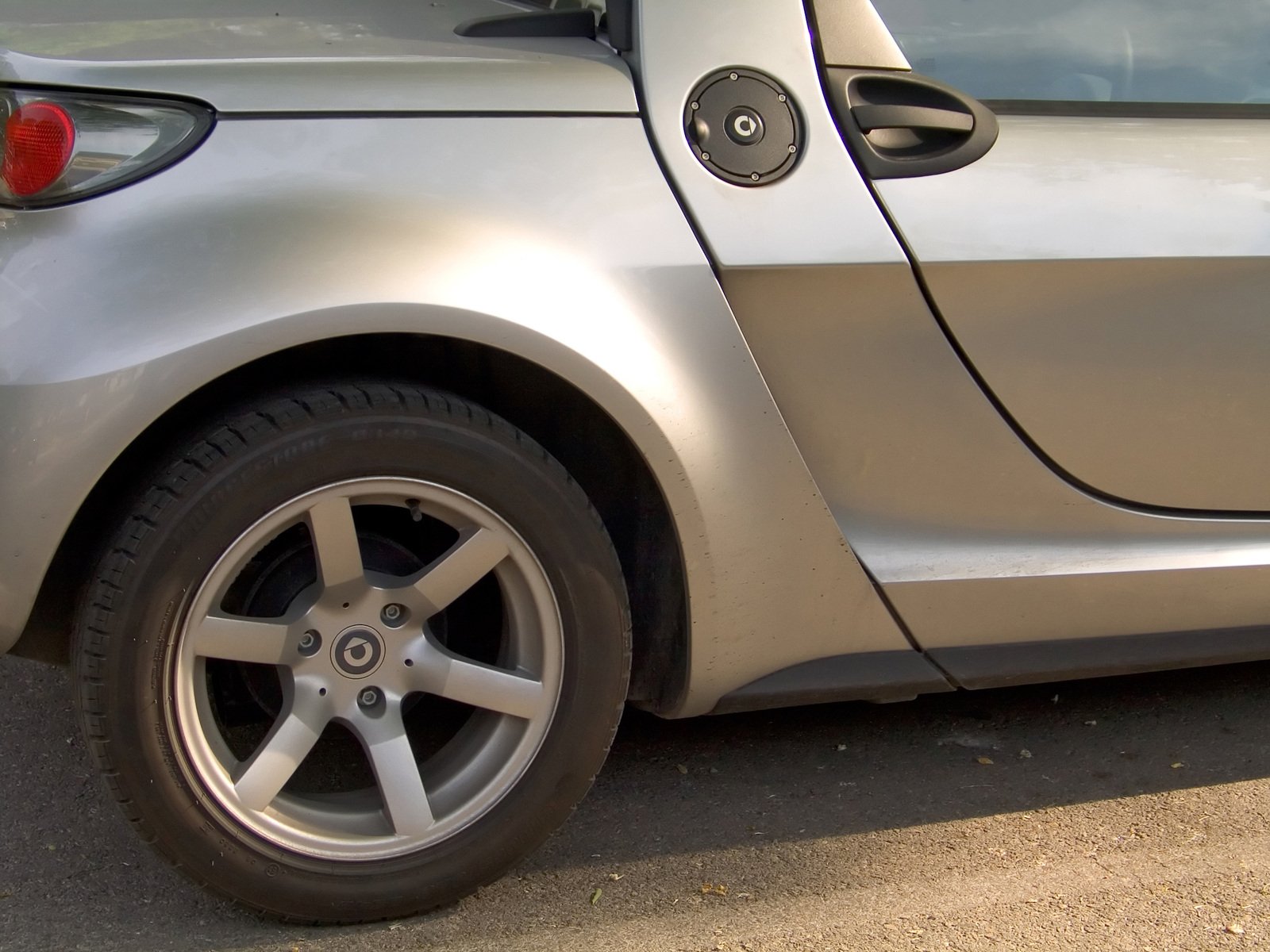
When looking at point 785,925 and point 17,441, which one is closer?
point 17,441

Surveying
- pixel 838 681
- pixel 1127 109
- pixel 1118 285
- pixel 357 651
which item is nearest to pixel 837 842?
pixel 838 681

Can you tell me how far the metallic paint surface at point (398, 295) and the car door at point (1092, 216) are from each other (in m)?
0.36

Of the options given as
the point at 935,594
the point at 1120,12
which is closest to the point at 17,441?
the point at 935,594

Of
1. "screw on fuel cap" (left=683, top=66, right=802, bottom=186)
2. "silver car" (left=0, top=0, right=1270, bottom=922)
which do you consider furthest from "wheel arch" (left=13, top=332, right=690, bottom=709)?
"screw on fuel cap" (left=683, top=66, right=802, bottom=186)

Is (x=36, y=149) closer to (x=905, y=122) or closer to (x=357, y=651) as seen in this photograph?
(x=357, y=651)

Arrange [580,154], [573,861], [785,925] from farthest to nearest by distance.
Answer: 1. [573,861]
2. [785,925]
3. [580,154]

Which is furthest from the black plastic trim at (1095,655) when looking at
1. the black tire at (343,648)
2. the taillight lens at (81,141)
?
the taillight lens at (81,141)

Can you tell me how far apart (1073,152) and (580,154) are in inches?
31.3

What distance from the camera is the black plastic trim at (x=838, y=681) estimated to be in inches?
79.7

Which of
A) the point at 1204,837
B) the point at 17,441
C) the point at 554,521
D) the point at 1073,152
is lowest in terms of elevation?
the point at 1204,837

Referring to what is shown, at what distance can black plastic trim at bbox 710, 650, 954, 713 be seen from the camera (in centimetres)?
203

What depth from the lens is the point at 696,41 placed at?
1842mm

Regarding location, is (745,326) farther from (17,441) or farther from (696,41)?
(17,441)

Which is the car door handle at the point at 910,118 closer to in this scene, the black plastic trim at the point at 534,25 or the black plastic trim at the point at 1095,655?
the black plastic trim at the point at 534,25
